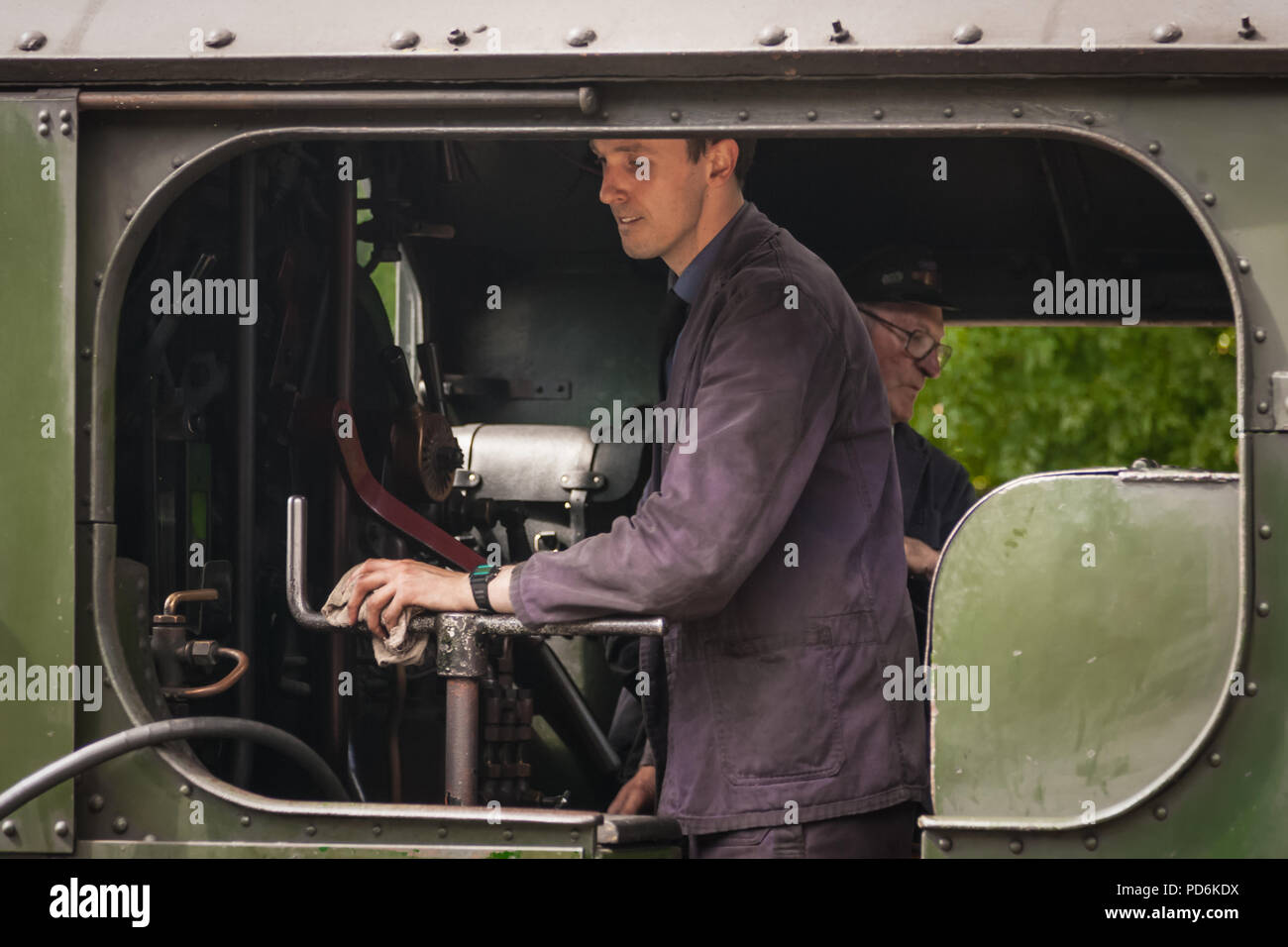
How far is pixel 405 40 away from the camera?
2.12 m

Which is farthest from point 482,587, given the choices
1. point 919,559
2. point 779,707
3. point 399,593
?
point 919,559

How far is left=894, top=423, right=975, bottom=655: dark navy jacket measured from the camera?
12.7 ft

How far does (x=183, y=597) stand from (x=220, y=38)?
0.90m

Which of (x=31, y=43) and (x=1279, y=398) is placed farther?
(x=31, y=43)

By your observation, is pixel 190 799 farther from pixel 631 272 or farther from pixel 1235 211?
pixel 631 272

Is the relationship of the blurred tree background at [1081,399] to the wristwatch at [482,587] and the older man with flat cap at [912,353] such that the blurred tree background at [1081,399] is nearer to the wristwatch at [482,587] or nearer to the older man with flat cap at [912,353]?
the older man with flat cap at [912,353]

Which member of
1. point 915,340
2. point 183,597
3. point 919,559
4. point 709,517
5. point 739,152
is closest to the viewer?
point 709,517

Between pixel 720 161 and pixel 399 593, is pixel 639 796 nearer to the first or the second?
Result: pixel 399 593

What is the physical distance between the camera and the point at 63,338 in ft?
7.22

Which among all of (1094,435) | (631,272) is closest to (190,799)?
(631,272)

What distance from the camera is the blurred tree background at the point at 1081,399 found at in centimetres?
985

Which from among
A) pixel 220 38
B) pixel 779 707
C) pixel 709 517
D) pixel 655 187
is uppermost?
pixel 220 38

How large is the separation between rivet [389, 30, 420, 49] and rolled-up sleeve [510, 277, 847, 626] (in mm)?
620

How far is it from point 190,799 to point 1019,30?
1497mm
